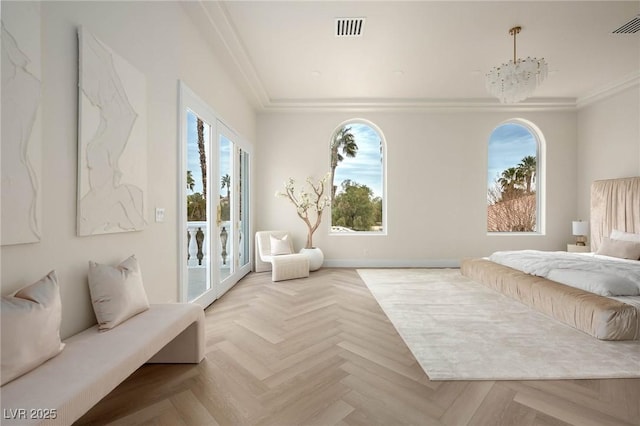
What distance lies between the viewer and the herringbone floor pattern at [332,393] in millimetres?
1639

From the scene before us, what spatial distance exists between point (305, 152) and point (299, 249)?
201cm

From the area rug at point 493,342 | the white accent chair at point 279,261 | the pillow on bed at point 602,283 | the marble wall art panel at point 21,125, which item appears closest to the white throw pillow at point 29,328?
the marble wall art panel at point 21,125

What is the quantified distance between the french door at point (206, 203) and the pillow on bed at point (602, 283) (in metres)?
4.13

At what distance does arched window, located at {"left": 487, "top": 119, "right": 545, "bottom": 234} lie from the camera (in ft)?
20.7

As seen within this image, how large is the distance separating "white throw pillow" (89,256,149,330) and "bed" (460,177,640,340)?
3734mm

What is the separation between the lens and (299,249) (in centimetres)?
616


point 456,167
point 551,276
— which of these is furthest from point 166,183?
point 456,167

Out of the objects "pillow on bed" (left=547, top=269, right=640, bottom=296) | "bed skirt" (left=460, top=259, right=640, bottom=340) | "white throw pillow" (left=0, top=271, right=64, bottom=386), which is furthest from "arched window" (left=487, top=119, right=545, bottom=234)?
"white throw pillow" (left=0, top=271, right=64, bottom=386)

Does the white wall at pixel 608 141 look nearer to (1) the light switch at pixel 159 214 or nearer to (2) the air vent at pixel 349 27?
(2) the air vent at pixel 349 27

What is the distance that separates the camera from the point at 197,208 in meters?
3.43

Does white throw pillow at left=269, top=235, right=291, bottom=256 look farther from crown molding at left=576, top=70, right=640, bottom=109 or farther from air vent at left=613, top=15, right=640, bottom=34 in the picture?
crown molding at left=576, top=70, right=640, bottom=109

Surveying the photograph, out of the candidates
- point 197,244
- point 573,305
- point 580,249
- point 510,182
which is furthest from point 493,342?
point 510,182

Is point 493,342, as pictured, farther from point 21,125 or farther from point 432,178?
point 432,178

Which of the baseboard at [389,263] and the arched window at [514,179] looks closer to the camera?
the baseboard at [389,263]
